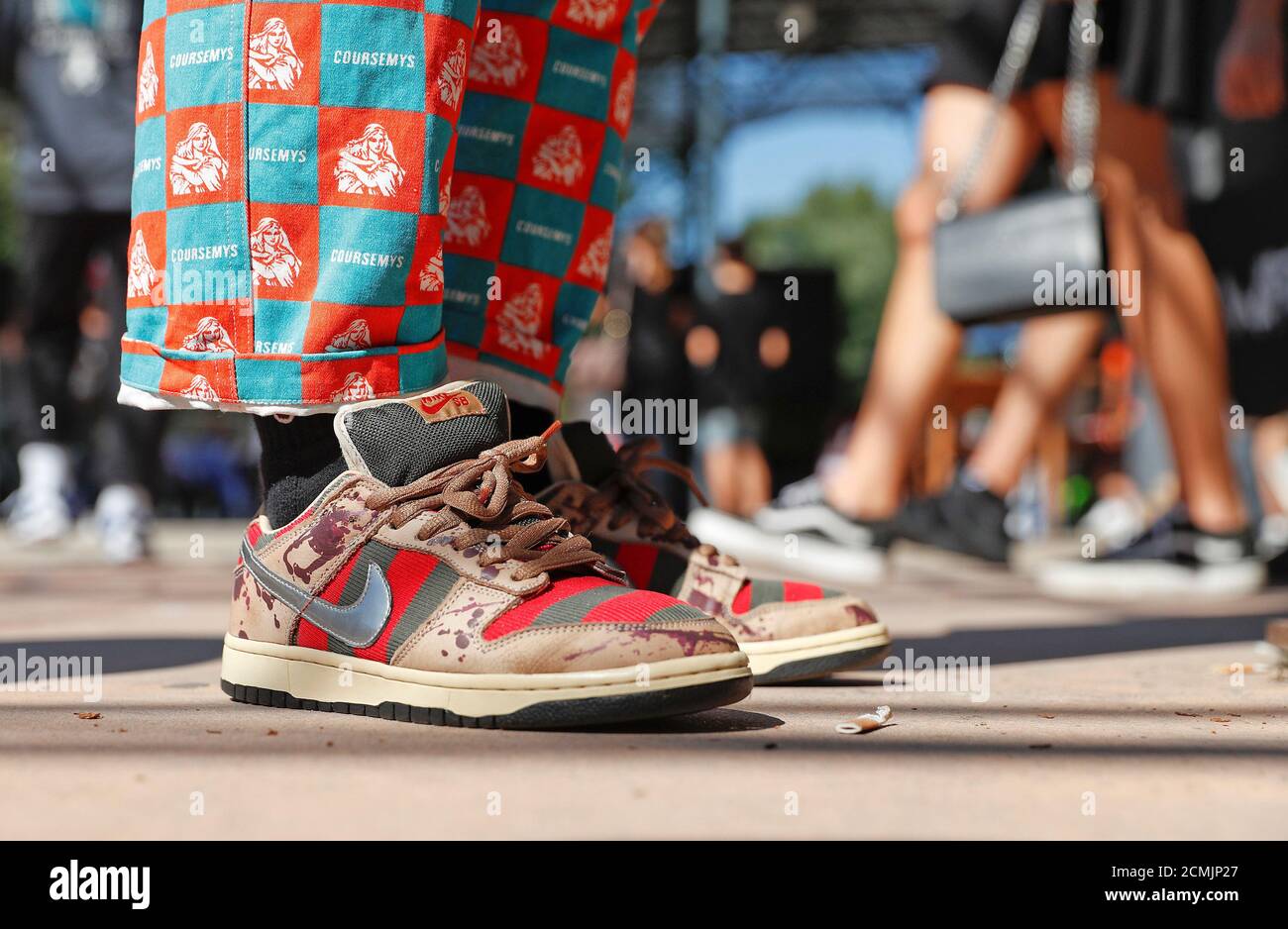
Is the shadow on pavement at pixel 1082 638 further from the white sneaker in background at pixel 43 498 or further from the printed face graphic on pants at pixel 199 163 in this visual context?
the white sneaker in background at pixel 43 498

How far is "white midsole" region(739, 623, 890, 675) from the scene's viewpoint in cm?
133

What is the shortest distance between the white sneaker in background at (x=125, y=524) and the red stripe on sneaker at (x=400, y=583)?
2.72 metres

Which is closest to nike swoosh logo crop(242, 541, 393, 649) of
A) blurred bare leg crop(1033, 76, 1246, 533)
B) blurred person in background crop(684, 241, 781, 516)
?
blurred bare leg crop(1033, 76, 1246, 533)

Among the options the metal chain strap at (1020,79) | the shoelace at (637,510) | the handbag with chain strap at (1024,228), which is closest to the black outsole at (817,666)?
the shoelace at (637,510)

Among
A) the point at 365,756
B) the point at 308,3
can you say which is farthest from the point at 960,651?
the point at 308,3

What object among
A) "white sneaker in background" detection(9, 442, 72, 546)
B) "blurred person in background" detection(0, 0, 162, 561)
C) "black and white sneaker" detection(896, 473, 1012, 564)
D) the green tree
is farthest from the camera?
the green tree

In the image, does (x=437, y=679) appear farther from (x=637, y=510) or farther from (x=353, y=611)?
(x=637, y=510)

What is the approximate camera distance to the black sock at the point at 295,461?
116cm

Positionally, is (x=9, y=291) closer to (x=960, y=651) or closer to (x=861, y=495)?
(x=861, y=495)

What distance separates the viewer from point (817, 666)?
1.33m

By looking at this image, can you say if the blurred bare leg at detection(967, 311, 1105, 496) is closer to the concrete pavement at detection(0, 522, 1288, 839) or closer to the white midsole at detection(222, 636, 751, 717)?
the concrete pavement at detection(0, 522, 1288, 839)

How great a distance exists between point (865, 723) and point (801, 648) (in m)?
0.28

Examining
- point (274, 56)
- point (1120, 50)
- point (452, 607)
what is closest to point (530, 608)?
point (452, 607)

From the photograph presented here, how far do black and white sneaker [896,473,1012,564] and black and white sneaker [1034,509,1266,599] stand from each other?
0.41 metres
